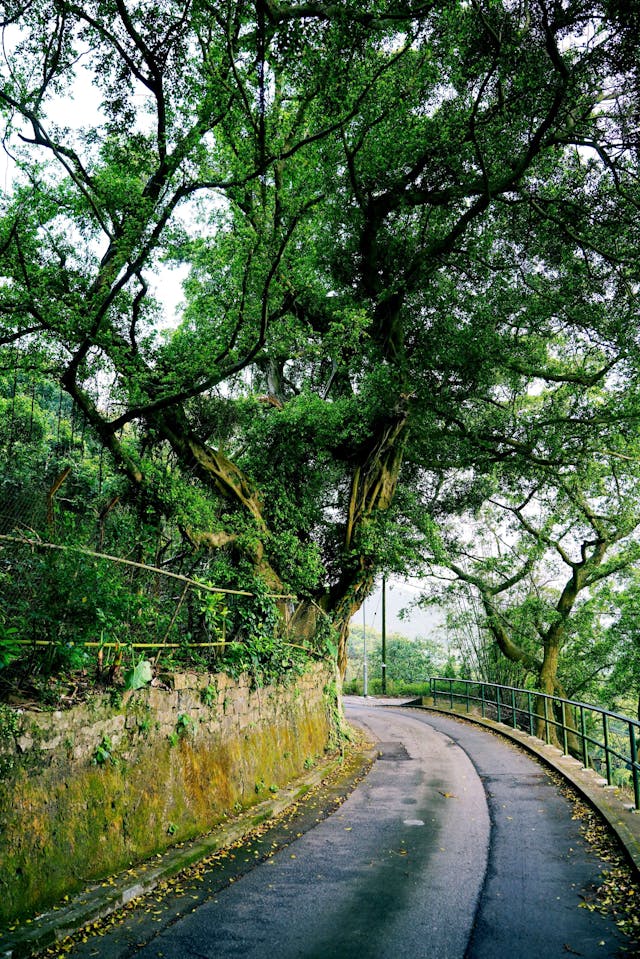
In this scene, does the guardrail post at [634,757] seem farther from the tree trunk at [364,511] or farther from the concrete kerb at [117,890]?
the tree trunk at [364,511]

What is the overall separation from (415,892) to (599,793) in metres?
4.49

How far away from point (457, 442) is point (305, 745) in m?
8.25

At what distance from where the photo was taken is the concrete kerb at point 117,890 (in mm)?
3893

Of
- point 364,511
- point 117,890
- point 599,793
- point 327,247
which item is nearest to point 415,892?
point 117,890

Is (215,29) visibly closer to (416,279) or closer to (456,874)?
(416,279)

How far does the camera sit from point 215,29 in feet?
26.0

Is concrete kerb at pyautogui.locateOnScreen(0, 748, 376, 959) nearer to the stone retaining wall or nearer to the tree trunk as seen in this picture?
the stone retaining wall

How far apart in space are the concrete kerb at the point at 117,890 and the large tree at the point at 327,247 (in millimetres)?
4604

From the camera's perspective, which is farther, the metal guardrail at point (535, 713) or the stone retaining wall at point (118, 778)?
the metal guardrail at point (535, 713)

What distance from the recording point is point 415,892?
518cm

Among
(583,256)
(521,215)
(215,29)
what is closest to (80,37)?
(215,29)

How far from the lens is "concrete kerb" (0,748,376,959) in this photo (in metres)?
3.89

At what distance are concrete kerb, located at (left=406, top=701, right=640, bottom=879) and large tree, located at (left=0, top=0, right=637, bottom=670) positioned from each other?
466cm

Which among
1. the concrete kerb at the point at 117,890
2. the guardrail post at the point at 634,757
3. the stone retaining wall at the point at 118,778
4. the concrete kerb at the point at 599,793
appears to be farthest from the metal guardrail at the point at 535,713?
the concrete kerb at the point at 117,890
